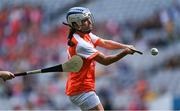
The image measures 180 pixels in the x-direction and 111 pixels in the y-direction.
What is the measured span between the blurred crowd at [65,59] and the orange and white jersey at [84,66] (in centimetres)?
600

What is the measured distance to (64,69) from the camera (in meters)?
7.57

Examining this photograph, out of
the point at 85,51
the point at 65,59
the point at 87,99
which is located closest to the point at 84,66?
the point at 85,51

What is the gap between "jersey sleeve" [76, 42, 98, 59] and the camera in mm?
7320

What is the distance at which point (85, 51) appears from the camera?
24.0 ft

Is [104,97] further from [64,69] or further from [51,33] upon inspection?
[64,69]

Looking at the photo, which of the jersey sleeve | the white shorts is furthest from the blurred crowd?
the jersey sleeve

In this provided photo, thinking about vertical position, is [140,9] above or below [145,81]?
above

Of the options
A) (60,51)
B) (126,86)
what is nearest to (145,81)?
(126,86)

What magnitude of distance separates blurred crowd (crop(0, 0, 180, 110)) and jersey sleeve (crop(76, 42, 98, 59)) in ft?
20.3

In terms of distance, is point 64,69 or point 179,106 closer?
point 64,69

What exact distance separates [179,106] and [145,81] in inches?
55.0

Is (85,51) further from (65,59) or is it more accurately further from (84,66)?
(65,59)

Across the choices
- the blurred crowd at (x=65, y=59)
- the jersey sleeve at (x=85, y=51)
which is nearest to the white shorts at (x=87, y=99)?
the jersey sleeve at (x=85, y=51)

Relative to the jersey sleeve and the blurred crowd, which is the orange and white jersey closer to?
the jersey sleeve
